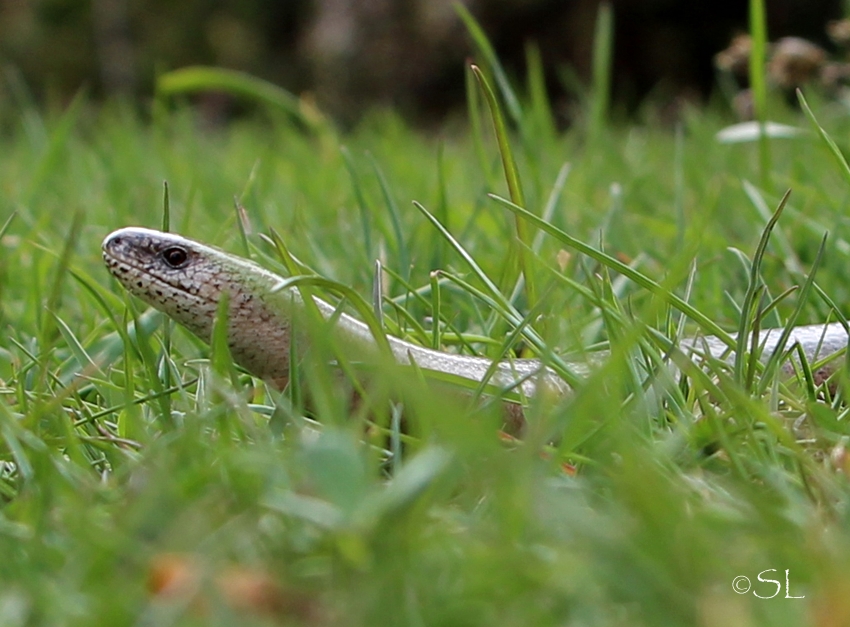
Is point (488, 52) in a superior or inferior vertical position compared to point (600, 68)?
superior

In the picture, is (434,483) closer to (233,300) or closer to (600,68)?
(233,300)

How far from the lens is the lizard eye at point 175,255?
1.75m

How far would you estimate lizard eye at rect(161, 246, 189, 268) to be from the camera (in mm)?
1751

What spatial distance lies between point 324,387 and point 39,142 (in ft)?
9.97

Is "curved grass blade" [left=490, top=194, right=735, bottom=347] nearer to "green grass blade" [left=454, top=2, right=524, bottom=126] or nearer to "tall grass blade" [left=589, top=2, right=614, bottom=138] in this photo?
"green grass blade" [left=454, top=2, right=524, bottom=126]

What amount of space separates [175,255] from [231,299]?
13 cm

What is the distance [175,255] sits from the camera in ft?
5.78

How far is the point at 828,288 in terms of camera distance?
79.2 inches

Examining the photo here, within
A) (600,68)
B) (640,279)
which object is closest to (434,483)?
(640,279)

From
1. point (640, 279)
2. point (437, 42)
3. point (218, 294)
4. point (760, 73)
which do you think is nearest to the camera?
point (640, 279)

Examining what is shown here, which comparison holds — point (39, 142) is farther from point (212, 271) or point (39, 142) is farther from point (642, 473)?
point (642, 473)

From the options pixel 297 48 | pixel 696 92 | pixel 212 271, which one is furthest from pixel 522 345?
pixel 297 48

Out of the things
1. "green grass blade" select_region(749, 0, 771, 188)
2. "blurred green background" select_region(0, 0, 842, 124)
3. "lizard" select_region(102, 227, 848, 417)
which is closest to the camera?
"lizard" select_region(102, 227, 848, 417)

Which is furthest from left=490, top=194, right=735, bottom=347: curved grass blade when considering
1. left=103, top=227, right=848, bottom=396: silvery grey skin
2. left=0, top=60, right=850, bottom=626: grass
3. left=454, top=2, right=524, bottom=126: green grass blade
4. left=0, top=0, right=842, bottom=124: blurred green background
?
left=0, top=0, right=842, bottom=124: blurred green background
